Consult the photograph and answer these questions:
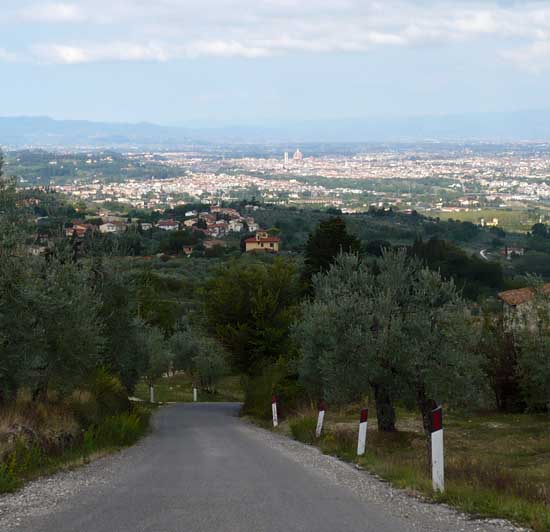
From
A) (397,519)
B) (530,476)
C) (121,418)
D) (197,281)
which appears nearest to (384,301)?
(530,476)

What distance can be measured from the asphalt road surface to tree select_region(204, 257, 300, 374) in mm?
18751

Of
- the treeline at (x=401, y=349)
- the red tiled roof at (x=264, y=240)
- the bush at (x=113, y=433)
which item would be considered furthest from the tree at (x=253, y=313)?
the red tiled roof at (x=264, y=240)

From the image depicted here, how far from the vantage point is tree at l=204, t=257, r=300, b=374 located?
1230 inches

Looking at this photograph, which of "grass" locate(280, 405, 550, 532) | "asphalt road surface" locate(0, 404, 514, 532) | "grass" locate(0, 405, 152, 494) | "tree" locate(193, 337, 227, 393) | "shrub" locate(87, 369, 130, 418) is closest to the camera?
"asphalt road surface" locate(0, 404, 514, 532)

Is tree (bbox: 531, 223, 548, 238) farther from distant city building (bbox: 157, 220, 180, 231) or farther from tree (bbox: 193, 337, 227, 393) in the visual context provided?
tree (bbox: 193, 337, 227, 393)

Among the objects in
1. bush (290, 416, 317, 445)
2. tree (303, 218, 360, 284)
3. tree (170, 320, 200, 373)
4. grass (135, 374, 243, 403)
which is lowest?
grass (135, 374, 243, 403)

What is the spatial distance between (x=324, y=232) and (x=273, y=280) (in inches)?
342

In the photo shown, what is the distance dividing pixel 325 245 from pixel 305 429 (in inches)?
931

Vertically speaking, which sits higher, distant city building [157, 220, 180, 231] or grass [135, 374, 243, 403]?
distant city building [157, 220, 180, 231]

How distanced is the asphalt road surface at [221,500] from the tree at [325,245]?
2738 centimetres

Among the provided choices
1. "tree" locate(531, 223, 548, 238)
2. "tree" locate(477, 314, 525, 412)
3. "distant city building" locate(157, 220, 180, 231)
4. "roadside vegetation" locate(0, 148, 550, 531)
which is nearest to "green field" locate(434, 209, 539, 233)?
"tree" locate(531, 223, 548, 238)

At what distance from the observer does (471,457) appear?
1314cm

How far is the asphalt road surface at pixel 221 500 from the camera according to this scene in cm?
676

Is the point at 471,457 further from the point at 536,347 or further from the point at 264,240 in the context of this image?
the point at 264,240
